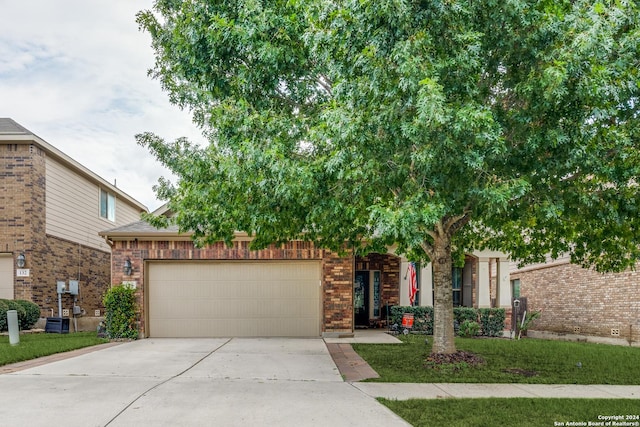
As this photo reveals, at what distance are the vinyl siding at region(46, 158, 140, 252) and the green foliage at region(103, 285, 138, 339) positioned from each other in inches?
202

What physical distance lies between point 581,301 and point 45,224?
1683 cm

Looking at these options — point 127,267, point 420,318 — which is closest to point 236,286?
point 127,267

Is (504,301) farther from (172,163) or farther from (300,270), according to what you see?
(172,163)

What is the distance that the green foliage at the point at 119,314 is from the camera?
40.9 ft

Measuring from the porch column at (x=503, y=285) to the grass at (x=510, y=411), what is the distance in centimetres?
972

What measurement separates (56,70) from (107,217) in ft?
22.1

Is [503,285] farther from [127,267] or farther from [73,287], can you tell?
[73,287]

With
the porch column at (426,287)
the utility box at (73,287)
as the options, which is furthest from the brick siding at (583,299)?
the utility box at (73,287)

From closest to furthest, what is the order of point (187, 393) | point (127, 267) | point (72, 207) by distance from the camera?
point (187, 393) < point (127, 267) < point (72, 207)

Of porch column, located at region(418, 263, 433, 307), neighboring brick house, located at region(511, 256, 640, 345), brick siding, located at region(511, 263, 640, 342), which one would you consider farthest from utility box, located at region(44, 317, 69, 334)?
brick siding, located at region(511, 263, 640, 342)

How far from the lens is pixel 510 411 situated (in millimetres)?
5734

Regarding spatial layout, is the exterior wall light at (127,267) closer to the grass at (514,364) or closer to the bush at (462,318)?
the grass at (514,364)

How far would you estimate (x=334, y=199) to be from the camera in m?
6.90

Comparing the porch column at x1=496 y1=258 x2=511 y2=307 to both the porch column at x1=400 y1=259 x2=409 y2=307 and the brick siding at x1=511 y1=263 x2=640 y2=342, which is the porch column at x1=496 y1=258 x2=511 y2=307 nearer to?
the brick siding at x1=511 y1=263 x2=640 y2=342
